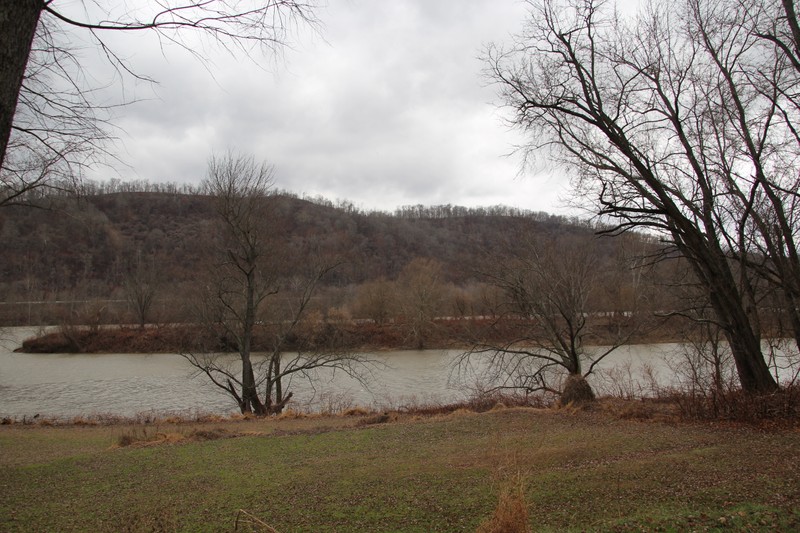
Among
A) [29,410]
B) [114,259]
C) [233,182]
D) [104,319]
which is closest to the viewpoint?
[233,182]

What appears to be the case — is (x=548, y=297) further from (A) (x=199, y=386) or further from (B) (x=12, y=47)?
(A) (x=199, y=386)

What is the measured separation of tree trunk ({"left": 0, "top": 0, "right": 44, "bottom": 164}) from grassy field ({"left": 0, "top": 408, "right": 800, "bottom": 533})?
385 centimetres

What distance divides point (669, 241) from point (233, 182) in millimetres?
14917

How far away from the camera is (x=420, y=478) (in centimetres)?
727

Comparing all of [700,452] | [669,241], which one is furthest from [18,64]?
[669,241]

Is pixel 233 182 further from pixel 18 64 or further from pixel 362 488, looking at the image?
pixel 18 64

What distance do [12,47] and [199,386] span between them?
84.2 feet

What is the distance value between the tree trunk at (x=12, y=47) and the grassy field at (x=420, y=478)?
385 cm

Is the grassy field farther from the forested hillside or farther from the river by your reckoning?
the river

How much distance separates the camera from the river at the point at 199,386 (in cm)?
2070

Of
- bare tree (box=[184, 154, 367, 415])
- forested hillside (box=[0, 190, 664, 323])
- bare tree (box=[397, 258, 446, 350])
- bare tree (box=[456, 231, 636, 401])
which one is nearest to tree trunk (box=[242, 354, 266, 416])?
bare tree (box=[184, 154, 367, 415])

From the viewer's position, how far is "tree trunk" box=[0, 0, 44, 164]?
2398 millimetres

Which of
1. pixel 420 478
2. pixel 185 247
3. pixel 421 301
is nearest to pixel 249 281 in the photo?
pixel 420 478

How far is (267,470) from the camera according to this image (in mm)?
8516
